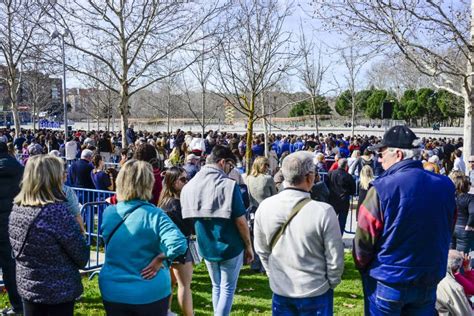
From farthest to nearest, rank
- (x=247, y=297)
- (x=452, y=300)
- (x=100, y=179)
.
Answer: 1. (x=100, y=179)
2. (x=247, y=297)
3. (x=452, y=300)

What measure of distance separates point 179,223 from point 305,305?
206 centimetres

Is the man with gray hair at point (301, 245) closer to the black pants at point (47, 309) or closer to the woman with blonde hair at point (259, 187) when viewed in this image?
the black pants at point (47, 309)

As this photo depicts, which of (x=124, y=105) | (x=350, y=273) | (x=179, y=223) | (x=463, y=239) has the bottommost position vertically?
(x=350, y=273)

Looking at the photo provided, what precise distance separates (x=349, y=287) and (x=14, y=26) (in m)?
18.7

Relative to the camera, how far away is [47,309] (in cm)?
348

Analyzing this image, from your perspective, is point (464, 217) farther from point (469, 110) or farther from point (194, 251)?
point (469, 110)

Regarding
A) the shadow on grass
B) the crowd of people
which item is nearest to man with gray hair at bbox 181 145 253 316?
the crowd of people

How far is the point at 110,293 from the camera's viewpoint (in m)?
3.34

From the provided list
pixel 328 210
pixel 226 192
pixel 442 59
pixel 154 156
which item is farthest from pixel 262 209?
pixel 442 59

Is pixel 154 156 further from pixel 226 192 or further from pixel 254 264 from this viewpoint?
pixel 226 192

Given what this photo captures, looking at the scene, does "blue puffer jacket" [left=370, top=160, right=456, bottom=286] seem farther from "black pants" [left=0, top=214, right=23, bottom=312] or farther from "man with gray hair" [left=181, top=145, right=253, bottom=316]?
"black pants" [left=0, top=214, right=23, bottom=312]

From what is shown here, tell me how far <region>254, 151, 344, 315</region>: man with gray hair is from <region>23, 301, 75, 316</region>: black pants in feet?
4.80

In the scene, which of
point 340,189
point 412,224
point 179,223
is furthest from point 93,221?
point 412,224

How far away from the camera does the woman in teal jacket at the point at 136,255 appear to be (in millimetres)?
3275
